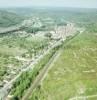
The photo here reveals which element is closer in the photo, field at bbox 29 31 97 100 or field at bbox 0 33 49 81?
field at bbox 29 31 97 100

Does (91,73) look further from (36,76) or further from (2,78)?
(2,78)

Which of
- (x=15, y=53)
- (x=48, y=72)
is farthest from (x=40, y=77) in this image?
(x=15, y=53)

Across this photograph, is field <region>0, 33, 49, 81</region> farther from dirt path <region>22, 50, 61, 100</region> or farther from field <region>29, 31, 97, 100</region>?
field <region>29, 31, 97, 100</region>

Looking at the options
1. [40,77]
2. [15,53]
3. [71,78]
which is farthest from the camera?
[15,53]

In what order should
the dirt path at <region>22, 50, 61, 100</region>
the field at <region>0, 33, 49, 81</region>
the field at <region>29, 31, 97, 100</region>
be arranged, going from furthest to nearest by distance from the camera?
the field at <region>0, 33, 49, 81</region>
the dirt path at <region>22, 50, 61, 100</region>
the field at <region>29, 31, 97, 100</region>

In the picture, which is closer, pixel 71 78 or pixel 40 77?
pixel 40 77

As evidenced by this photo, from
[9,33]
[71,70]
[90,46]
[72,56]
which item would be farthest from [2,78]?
[9,33]

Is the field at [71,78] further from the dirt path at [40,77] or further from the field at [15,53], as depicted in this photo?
the field at [15,53]

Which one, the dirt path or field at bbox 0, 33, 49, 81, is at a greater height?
the dirt path

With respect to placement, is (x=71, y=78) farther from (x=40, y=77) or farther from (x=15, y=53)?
(x=15, y=53)
